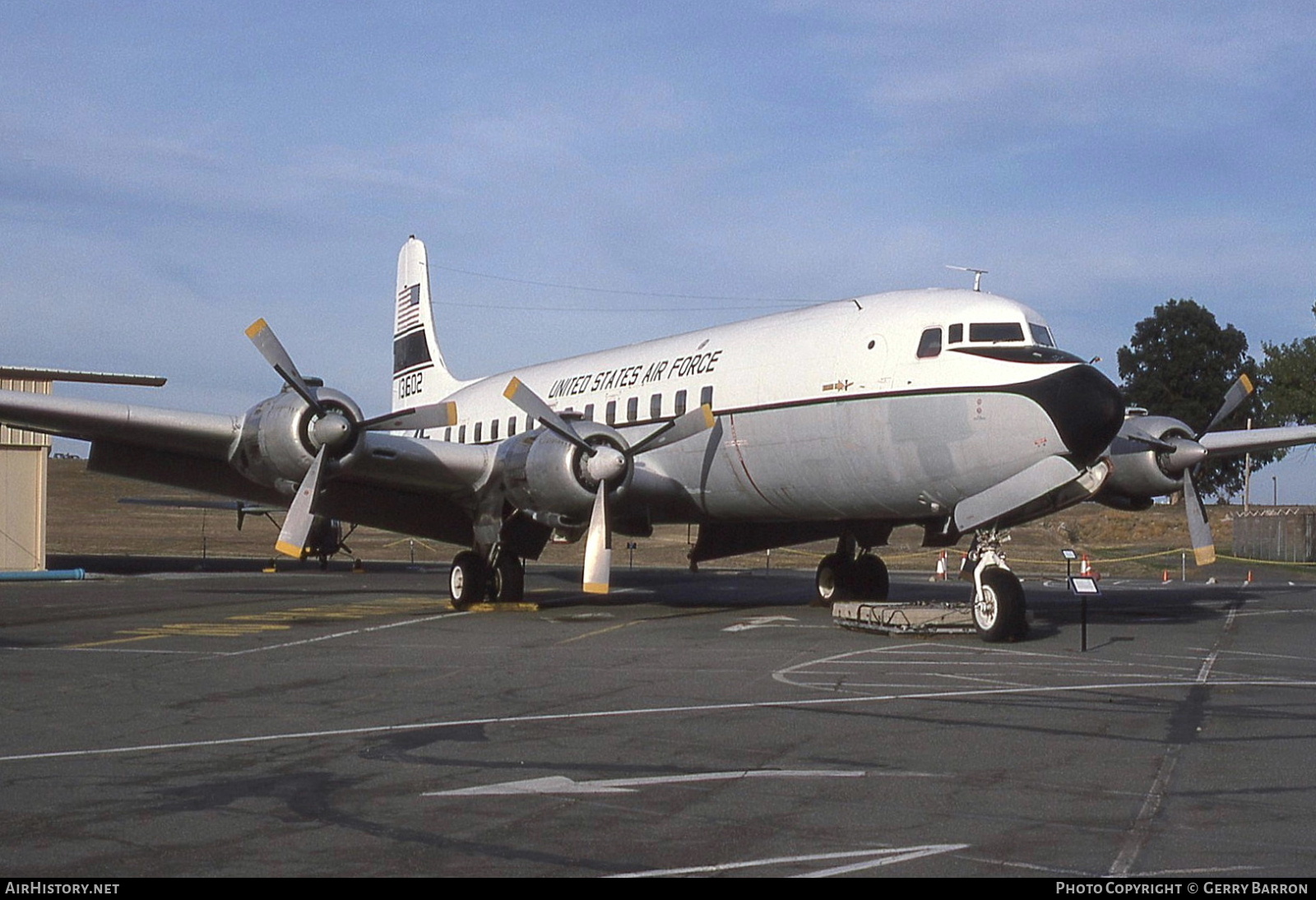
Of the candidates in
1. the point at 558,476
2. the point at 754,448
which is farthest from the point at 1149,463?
the point at 558,476

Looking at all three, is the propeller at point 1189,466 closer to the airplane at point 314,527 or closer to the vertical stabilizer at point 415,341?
the vertical stabilizer at point 415,341

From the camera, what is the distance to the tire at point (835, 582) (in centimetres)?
2308

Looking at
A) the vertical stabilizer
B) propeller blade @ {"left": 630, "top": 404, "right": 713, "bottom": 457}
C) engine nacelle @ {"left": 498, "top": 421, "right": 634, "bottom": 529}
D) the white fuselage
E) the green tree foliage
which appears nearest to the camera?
the white fuselage

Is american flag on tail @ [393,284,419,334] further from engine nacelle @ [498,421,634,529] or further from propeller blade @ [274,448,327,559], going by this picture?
propeller blade @ [274,448,327,559]

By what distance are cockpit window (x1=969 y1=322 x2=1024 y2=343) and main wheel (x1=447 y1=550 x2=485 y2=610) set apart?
9.82 m

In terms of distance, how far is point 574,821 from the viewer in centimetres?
680

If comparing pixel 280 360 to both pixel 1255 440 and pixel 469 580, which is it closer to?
pixel 469 580

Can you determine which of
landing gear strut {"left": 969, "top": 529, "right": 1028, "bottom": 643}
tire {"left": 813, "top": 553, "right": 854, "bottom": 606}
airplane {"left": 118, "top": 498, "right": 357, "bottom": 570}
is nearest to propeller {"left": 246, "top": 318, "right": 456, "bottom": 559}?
tire {"left": 813, "top": 553, "right": 854, "bottom": 606}

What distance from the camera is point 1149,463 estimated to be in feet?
67.0

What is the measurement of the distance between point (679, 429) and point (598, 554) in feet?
8.00

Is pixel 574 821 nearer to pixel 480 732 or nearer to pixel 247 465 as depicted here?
pixel 480 732

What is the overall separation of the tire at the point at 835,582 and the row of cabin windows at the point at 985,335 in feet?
21.1

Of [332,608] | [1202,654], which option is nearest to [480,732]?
[1202,654]

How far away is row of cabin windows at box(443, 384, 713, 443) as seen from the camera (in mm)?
21464
